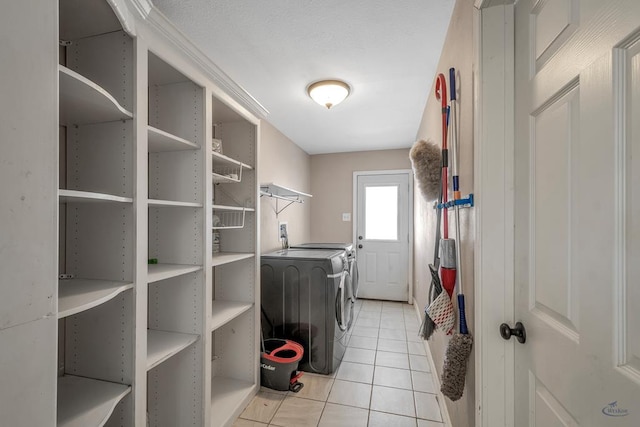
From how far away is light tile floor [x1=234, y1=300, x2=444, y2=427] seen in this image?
5.70 feet

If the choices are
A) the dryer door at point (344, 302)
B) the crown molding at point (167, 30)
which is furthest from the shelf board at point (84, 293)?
the dryer door at point (344, 302)

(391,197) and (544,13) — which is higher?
(544,13)

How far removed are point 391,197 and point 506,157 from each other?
3.39 metres

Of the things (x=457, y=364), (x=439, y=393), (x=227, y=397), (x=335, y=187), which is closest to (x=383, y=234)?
(x=335, y=187)

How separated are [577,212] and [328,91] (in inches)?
75.7

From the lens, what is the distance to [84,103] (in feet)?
3.15

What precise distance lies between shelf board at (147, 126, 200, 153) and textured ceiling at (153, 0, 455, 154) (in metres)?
0.71

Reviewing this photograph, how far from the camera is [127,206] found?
3.62 feet

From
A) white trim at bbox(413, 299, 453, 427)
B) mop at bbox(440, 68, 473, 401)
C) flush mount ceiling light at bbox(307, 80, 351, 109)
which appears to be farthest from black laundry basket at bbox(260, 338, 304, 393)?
flush mount ceiling light at bbox(307, 80, 351, 109)

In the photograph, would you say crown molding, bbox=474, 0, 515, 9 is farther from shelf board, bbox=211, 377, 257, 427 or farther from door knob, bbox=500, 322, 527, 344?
shelf board, bbox=211, 377, 257, 427

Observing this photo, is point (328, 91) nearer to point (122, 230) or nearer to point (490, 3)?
point (490, 3)

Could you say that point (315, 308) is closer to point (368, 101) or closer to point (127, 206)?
point (127, 206)

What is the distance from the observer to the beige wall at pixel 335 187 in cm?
436

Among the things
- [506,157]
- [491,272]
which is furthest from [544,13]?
[491,272]
